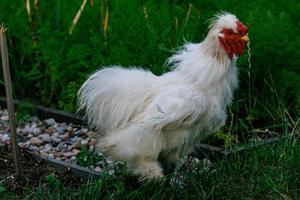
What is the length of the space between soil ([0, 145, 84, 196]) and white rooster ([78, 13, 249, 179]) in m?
0.49

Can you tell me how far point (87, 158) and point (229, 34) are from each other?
4.95ft

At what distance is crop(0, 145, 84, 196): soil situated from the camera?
597cm

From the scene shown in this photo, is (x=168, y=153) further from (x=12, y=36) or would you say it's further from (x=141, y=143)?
(x=12, y=36)

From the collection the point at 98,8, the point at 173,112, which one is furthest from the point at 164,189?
the point at 98,8

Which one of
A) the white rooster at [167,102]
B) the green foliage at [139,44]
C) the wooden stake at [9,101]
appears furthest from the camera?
the green foliage at [139,44]

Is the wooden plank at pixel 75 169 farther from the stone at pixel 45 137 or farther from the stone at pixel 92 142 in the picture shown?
the stone at pixel 45 137

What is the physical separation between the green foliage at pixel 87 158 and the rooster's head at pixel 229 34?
1.42 m

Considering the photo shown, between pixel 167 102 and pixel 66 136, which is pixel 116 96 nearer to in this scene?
pixel 167 102

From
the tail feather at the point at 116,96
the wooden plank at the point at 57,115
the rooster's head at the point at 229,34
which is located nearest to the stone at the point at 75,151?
the wooden plank at the point at 57,115

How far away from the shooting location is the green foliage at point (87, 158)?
21.0 feet

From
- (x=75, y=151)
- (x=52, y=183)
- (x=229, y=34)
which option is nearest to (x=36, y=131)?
(x=75, y=151)

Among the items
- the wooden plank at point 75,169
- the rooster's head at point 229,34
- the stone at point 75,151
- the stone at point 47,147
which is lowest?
the stone at point 47,147

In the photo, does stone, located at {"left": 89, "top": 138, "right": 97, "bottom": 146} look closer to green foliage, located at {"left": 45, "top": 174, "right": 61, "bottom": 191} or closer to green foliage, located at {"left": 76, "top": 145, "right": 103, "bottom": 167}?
green foliage, located at {"left": 76, "top": 145, "right": 103, "bottom": 167}

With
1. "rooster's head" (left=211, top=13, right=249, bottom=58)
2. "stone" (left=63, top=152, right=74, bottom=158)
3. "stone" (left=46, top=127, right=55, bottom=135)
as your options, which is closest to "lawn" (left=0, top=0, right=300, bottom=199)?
"stone" (left=46, top=127, right=55, bottom=135)
